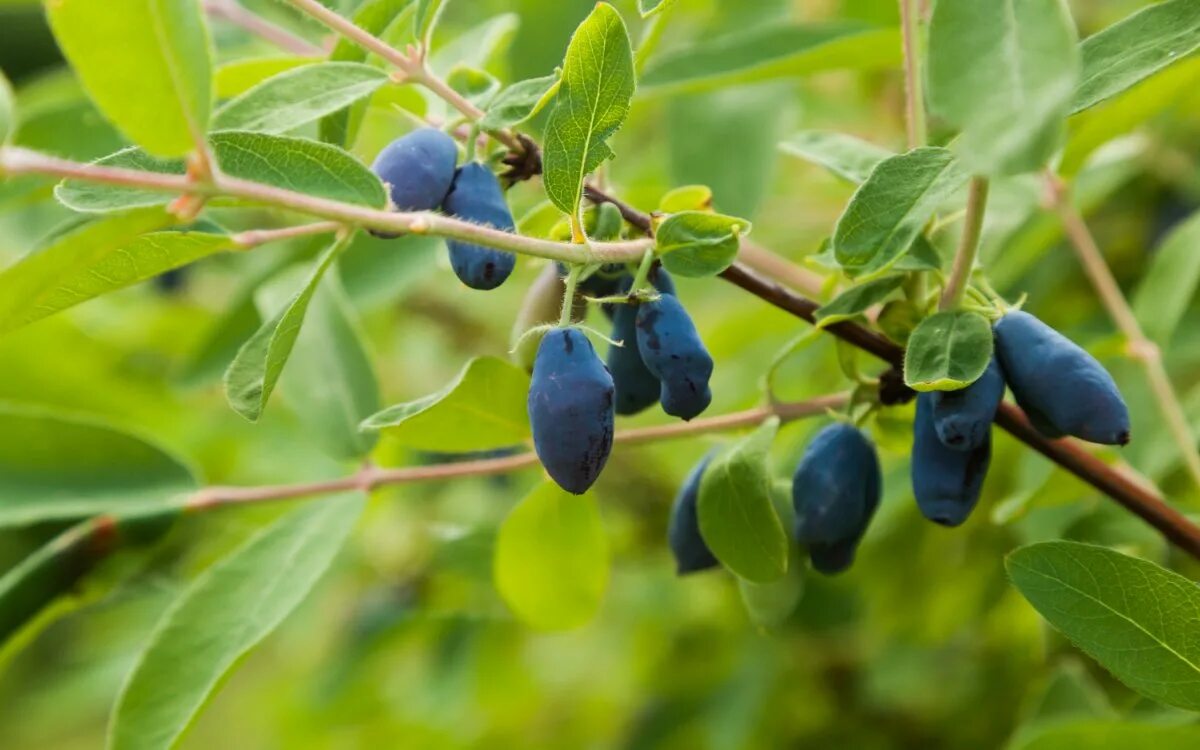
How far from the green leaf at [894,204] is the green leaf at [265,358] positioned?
309 mm

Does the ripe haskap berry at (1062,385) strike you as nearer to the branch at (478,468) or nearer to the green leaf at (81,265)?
the branch at (478,468)

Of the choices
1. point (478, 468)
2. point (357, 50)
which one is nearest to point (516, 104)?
point (357, 50)

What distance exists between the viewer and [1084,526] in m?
1.06

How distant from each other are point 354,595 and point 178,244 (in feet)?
4.93

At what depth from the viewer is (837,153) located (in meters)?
0.91

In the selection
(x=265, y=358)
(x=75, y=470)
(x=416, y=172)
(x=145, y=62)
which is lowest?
(x=75, y=470)

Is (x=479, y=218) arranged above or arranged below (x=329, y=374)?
above

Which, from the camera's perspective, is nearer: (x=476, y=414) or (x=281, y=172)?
(x=281, y=172)

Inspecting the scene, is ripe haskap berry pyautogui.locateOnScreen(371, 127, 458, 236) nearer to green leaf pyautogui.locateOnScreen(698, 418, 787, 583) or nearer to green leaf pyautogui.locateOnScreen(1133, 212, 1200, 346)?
green leaf pyautogui.locateOnScreen(698, 418, 787, 583)

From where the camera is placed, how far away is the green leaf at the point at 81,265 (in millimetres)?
573

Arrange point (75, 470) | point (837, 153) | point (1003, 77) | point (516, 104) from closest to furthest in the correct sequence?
1. point (1003, 77)
2. point (516, 104)
3. point (837, 153)
4. point (75, 470)

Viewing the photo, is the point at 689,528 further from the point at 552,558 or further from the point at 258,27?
the point at 258,27

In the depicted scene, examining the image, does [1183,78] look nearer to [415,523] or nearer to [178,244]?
[178,244]

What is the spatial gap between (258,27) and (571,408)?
992mm
